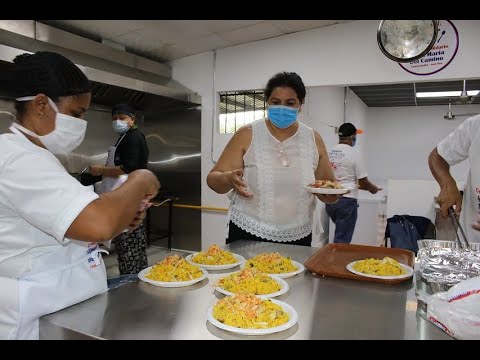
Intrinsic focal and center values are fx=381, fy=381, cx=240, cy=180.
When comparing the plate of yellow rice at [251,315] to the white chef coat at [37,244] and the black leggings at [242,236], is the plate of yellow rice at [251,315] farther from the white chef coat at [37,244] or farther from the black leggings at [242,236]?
the black leggings at [242,236]

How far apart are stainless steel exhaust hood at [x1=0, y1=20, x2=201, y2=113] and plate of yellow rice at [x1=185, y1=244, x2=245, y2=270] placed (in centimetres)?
216

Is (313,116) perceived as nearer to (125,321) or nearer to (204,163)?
(204,163)

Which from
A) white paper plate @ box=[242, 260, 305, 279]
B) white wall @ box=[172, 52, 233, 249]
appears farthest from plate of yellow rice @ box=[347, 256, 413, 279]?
white wall @ box=[172, 52, 233, 249]

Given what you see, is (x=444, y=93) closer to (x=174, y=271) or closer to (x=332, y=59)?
(x=332, y=59)

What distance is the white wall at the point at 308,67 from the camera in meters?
3.61

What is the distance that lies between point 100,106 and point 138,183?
12.8 ft

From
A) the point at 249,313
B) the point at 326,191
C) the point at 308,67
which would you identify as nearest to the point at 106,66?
the point at 308,67

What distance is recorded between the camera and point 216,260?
5.39 feet

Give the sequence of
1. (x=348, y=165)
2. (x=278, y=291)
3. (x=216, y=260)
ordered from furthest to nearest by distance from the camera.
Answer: (x=348, y=165), (x=216, y=260), (x=278, y=291)

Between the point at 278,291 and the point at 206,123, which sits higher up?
the point at 206,123

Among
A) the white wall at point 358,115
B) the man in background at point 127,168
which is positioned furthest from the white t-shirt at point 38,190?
the white wall at point 358,115

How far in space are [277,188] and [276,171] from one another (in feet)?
0.30
